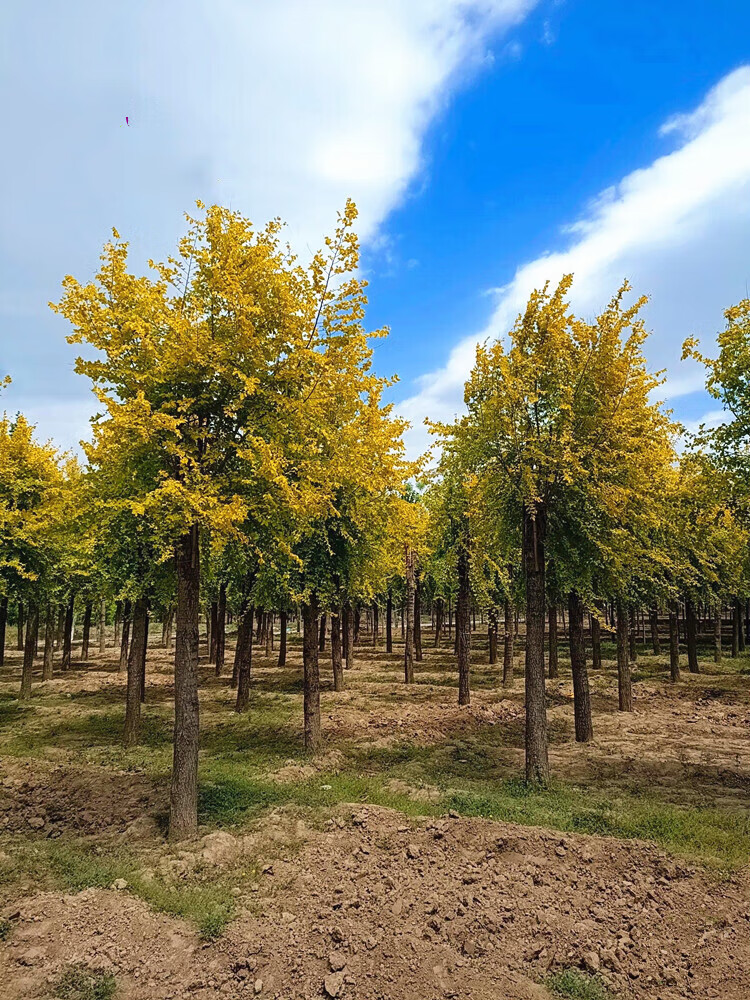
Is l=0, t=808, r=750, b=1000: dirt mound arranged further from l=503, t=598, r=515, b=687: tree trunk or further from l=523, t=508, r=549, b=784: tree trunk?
l=503, t=598, r=515, b=687: tree trunk

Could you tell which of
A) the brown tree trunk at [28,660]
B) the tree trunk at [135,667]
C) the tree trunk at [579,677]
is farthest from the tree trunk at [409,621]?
the brown tree trunk at [28,660]

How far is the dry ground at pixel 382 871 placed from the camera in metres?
6.03

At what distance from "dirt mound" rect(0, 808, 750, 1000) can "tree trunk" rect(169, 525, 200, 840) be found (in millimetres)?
1974

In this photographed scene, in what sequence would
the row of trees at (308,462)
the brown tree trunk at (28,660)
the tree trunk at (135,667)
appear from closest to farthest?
the row of trees at (308,462) < the tree trunk at (135,667) < the brown tree trunk at (28,660)

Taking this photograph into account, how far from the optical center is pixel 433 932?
6637 millimetres

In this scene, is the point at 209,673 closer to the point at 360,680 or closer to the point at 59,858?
the point at 360,680

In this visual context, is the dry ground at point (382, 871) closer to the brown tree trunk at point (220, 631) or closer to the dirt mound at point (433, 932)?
the dirt mound at point (433, 932)

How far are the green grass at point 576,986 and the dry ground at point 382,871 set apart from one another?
29mm

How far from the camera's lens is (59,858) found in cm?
854

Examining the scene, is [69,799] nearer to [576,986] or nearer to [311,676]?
[311,676]

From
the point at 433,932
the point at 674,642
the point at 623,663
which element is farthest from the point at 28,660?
the point at 674,642

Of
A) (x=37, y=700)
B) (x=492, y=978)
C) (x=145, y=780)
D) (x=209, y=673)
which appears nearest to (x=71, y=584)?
(x=37, y=700)

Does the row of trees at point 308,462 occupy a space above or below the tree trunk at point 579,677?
above

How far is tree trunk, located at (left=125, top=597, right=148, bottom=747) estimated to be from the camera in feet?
49.2
